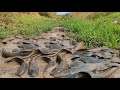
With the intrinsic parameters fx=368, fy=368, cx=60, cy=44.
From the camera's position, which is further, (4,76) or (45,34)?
(45,34)

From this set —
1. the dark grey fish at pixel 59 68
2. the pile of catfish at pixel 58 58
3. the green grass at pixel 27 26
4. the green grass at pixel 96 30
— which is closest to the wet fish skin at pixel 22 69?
the pile of catfish at pixel 58 58

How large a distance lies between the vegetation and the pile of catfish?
12cm

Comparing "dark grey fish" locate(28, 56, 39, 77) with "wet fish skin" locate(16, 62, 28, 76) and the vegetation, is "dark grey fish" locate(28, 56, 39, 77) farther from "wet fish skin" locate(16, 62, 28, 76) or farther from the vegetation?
the vegetation

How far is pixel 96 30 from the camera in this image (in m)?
4.86

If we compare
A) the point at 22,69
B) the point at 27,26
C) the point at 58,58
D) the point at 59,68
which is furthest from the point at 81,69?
the point at 27,26

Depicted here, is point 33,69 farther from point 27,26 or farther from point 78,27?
point 78,27

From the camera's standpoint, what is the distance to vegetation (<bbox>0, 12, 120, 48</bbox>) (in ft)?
15.4

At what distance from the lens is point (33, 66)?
14.1 feet

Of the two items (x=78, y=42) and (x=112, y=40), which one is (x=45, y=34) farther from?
(x=112, y=40)
